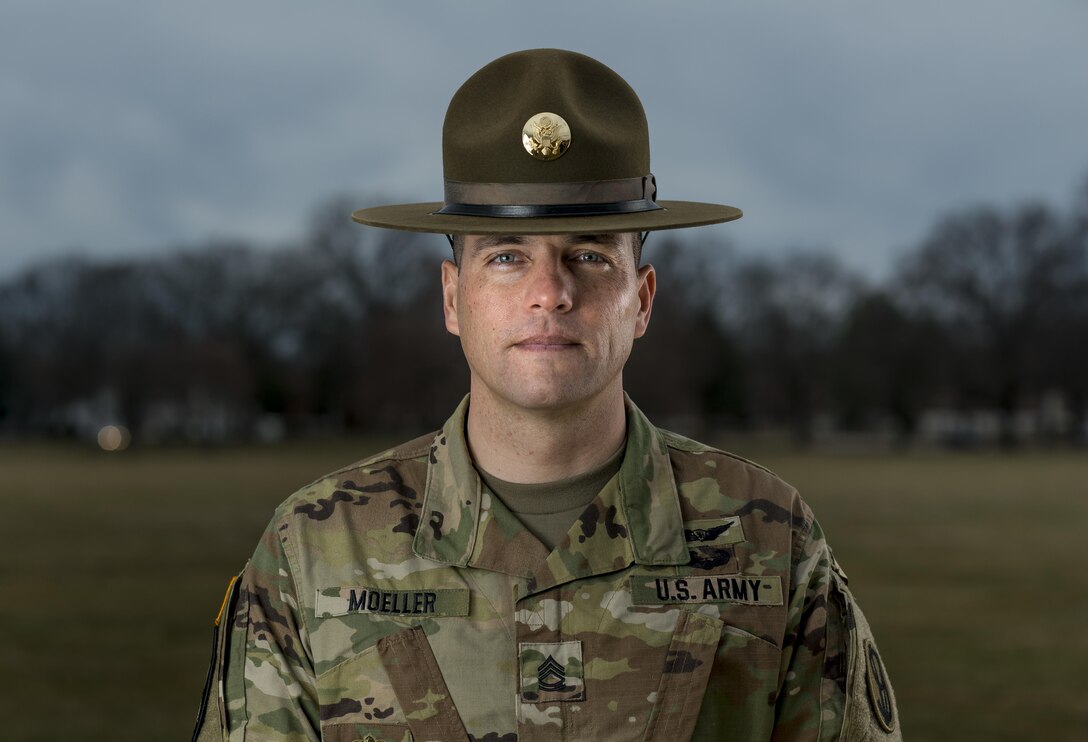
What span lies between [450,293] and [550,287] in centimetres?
56

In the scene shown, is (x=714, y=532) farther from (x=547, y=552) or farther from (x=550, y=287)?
(x=550, y=287)

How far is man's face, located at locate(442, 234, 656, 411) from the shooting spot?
328cm

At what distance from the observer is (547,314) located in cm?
326

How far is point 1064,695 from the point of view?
40.3 ft

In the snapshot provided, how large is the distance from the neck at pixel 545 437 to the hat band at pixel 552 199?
0.54 meters

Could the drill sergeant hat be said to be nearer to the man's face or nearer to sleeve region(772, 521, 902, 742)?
the man's face

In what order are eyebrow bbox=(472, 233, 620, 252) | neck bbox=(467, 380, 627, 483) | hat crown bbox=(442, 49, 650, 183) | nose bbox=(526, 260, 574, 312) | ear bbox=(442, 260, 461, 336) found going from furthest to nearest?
ear bbox=(442, 260, 461, 336) < hat crown bbox=(442, 49, 650, 183) < neck bbox=(467, 380, 627, 483) < eyebrow bbox=(472, 233, 620, 252) < nose bbox=(526, 260, 574, 312)

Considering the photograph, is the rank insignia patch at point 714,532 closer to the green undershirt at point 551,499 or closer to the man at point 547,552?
the man at point 547,552

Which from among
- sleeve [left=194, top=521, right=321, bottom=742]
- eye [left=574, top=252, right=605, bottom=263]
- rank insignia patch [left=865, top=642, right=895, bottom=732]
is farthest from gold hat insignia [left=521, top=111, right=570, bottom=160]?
rank insignia patch [left=865, top=642, right=895, bottom=732]

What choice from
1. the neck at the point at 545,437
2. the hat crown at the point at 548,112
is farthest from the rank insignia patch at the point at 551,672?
the hat crown at the point at 548,112

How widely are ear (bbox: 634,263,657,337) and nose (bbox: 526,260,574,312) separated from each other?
0.39 metres

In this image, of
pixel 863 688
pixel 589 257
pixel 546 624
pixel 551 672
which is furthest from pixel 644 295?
pixel 863 688

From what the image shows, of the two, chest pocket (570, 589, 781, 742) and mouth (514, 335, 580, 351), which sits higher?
mouth (514, 335, 580, 351)

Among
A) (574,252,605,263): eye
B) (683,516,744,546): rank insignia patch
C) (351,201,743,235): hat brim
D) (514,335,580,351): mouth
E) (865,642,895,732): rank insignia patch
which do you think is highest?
(351,201,743,235): hat brim
